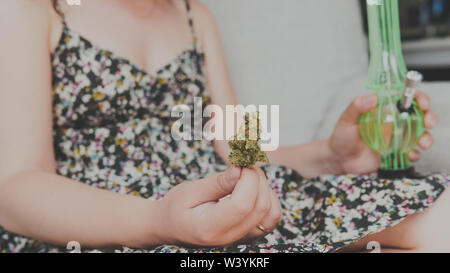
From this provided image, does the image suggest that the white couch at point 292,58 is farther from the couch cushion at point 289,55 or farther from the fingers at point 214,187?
the fingers at point 214,187

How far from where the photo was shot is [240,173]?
47 centimetres

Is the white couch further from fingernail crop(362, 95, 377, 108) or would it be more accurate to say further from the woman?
fingernail crop(362, 95, 377, 108)

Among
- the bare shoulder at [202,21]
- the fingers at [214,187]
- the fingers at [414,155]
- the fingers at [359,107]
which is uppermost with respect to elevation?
the bare shoulder at [202,21]

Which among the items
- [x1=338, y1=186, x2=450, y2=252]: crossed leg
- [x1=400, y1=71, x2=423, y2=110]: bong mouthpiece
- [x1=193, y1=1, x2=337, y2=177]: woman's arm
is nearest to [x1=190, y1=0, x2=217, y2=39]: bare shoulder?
[x1=193, y1=1, x2=337, y2=177]: woman's arm

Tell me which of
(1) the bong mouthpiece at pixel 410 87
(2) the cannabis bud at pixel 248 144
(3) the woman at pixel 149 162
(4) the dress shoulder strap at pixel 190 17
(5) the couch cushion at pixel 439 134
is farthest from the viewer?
(4) the dress shoulder strap at pixel 190 17

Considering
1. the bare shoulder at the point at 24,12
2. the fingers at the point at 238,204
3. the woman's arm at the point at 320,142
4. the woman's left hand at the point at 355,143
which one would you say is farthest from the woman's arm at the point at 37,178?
the woman's left hand at the point at 355,143

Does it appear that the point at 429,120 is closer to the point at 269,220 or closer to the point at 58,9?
the point at 269,220

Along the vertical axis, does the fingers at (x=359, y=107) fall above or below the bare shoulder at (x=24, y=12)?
below

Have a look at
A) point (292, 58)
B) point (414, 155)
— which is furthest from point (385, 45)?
point (292, 58)

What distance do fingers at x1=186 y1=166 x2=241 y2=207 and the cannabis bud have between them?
0.01m

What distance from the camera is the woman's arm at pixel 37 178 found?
0.56 m

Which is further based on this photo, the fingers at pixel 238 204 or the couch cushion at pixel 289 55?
the couch cushion at pixel 289 55

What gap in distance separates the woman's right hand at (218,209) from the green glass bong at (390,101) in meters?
0.25
